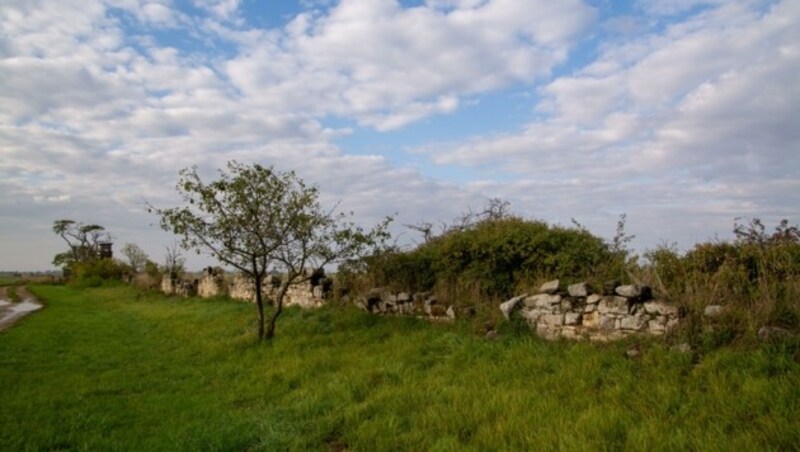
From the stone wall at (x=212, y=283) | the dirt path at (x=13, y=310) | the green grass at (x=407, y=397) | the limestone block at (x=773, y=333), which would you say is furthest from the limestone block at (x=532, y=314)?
the stone wall at (x=212, y=283)

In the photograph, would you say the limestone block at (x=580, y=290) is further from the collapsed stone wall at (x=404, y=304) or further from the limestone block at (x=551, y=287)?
the collapsed stone wall at (x=404, y=304)

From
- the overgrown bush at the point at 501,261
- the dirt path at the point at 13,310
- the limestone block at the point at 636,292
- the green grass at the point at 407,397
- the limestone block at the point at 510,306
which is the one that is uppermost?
the overgrown bush at the point at 501,261

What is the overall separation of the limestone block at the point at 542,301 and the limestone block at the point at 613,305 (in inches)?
31.3

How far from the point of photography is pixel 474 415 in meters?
6.07

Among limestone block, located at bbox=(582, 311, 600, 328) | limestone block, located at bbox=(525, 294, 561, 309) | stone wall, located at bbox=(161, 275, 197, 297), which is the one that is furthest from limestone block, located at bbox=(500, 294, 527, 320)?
stone wall, located at bbox=(161, 275, 197, 297)

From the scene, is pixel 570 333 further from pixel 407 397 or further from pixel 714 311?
pixel 407 397

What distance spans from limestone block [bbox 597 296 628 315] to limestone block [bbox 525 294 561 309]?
0.80 m

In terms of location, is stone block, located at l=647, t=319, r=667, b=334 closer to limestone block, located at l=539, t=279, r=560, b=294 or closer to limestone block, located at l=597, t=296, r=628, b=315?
limestone block, located at l=597, t=296, r=628, b=315

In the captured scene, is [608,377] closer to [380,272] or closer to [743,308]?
[743,308]

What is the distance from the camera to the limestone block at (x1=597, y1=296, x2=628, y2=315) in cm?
828

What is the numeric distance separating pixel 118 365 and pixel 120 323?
856 centimetres

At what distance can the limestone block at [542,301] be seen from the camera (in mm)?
9297

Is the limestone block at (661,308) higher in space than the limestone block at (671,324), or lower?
higher

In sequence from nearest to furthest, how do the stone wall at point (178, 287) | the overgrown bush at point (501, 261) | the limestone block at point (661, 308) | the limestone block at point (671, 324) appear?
the limestone block at point (671, 324) → the limestone block at point (661, 308) → the overgrown bush at point (501, 261) → the stone wall at point (178, 287)
